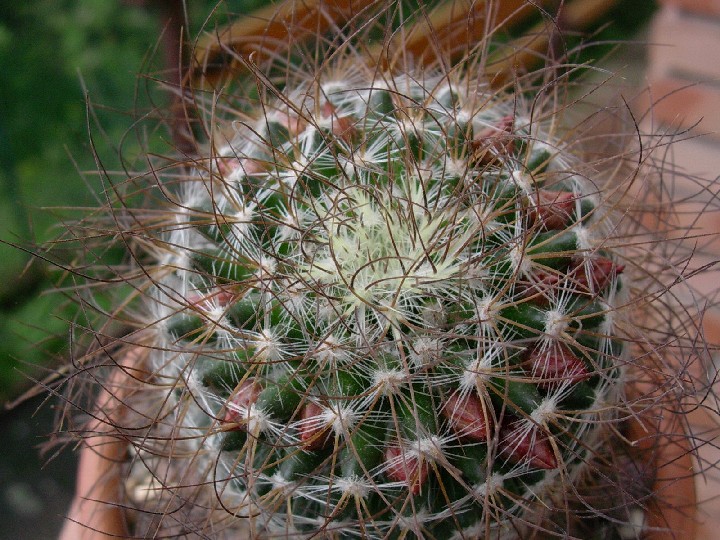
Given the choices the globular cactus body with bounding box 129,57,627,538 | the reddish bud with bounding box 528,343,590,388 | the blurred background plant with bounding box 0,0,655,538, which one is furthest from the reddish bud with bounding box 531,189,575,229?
the blurred background plant with bounding box 0,0,655,538

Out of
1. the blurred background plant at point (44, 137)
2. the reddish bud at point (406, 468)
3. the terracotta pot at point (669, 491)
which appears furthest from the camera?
the blurred background plant at point (44, 137)

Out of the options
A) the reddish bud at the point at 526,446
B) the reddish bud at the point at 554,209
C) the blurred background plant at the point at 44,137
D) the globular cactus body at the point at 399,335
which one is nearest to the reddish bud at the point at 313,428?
the globular cactus body at the point at 399,335

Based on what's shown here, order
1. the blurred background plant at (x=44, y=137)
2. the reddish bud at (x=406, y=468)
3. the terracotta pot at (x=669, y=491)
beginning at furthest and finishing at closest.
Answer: the blurred background plant at (x=44, y=137)
the terracotta pot at (x=669, y=491)
the reddish bud at (x=406, y=468)

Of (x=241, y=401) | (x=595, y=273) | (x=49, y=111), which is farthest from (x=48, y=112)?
(x=595, y=273)

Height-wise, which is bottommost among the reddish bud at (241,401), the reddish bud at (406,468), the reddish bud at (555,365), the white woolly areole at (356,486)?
the white woolly areole at (356,486)

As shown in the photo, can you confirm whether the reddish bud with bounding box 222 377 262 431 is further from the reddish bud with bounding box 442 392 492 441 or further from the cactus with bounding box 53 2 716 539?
the reddish bud with bounding box 442 392 492 441

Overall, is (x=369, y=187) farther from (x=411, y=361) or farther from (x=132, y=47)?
(x=132, y=47)

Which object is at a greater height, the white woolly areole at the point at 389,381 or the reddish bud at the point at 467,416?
the white woolly areole at the point at 389,381

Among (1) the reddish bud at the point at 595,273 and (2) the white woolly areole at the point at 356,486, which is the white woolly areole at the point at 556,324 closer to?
(1) the reddish bud at the point at 595,273
